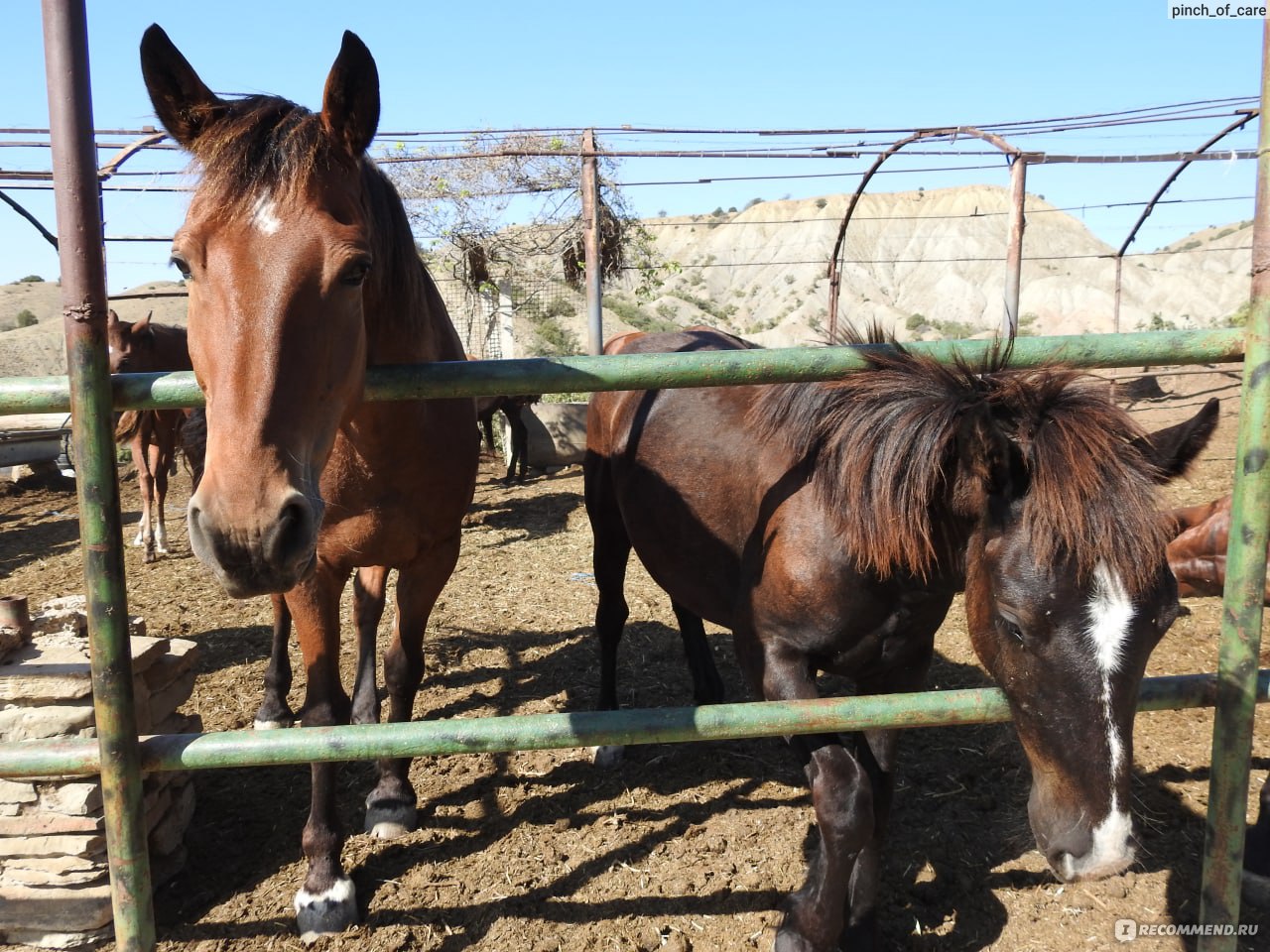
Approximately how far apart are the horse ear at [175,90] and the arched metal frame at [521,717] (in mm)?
388

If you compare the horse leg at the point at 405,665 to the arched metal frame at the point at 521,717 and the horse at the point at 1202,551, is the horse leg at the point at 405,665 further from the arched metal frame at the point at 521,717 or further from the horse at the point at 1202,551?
the horse at the point at 1202,551

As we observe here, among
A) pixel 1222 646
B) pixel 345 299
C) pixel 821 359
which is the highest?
pixel 345 299

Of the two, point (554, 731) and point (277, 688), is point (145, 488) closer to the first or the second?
point (277, 688)

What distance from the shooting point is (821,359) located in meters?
1.78

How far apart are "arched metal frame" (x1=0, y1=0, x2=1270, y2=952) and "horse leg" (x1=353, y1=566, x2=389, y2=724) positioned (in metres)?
1.49

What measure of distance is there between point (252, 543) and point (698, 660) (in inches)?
116

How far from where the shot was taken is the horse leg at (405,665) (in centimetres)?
300

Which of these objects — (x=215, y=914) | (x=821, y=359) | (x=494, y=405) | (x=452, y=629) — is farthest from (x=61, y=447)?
(x=821, y=359)

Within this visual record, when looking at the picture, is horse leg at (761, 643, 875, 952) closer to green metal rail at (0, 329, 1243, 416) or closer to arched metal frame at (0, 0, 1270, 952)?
arched metal frame at (0, 0, 1270, 952)

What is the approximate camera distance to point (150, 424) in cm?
765

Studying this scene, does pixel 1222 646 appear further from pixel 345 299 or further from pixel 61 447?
pixel 61 447

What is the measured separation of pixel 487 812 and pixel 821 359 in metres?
2.34

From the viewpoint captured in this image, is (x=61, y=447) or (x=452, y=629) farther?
(x=61, y=447)

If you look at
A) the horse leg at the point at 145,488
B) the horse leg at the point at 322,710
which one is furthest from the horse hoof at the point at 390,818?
the horse leg at the point at 145,488
